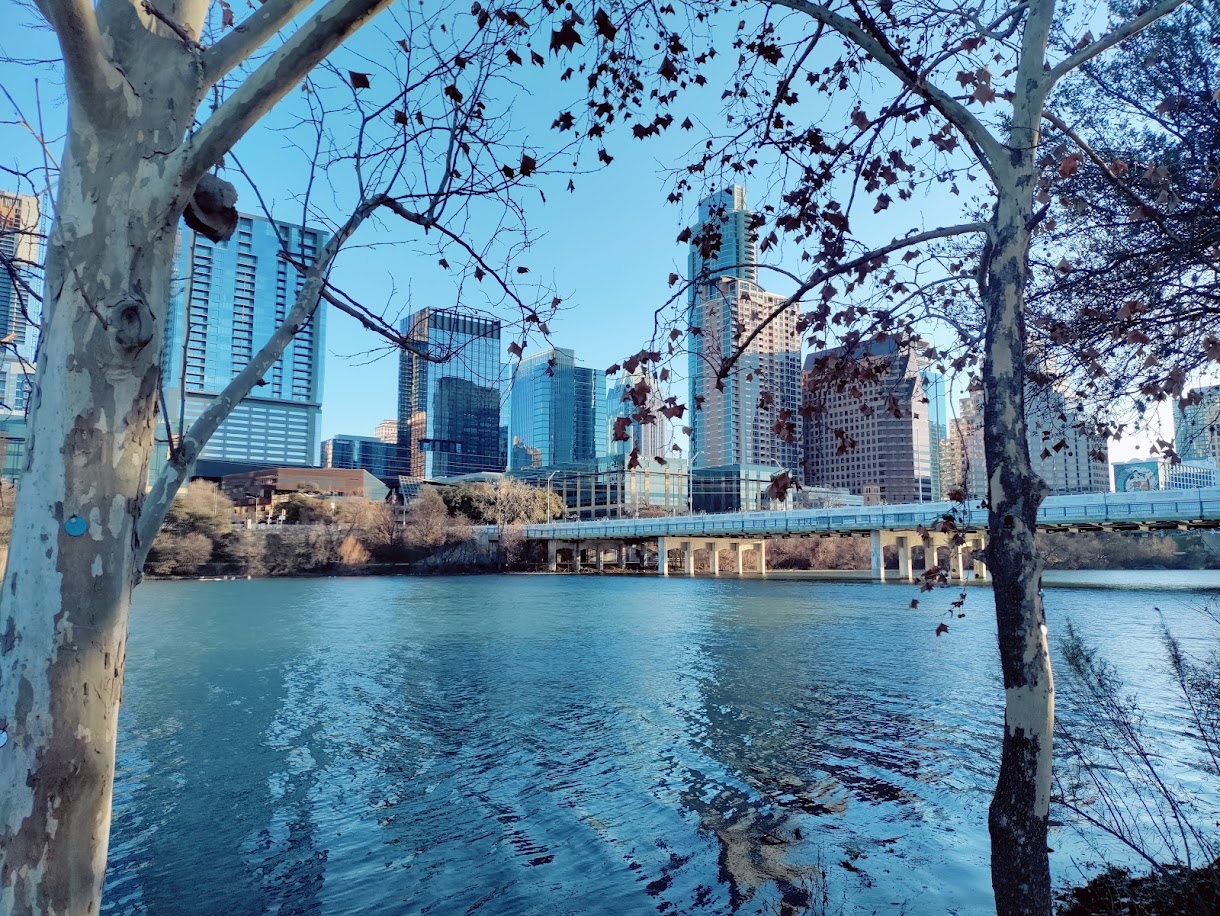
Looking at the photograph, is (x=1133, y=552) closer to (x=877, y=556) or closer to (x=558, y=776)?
(x=877, y=556)

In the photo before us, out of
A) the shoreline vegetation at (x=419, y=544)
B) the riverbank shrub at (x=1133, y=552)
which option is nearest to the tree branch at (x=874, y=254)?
the shoreline vegetation at (x=419, y=544)

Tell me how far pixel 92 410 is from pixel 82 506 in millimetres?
309

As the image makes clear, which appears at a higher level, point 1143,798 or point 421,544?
point 1143,798

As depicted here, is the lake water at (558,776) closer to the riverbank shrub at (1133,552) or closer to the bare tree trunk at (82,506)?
the bare tree trunk at (82,506)

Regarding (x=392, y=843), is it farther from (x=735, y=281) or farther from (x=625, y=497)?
(x=625, y=497)

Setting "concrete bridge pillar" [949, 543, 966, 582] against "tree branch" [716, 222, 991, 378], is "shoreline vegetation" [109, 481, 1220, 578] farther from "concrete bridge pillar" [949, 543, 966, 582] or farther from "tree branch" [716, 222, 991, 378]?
"tree branch" [716, 222, 991, 378]

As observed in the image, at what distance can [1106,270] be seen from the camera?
736 cm

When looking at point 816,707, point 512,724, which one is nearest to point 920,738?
point 816,707

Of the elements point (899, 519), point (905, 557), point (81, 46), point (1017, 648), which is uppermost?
point (81, 46)

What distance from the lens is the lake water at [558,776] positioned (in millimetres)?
7422

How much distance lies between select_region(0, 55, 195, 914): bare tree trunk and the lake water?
18.4ft

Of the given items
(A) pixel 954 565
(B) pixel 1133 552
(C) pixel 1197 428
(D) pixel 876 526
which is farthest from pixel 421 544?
(A) pixel 954 565

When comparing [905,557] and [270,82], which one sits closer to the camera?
[270,82]

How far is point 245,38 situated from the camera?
8.93 ft
